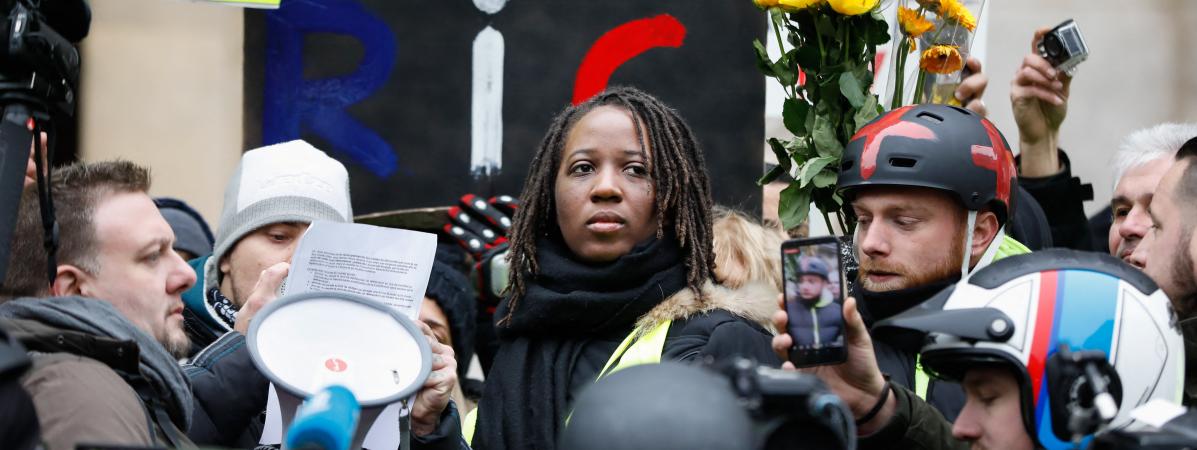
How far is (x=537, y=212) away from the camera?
4.97 m

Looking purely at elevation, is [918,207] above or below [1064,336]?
above

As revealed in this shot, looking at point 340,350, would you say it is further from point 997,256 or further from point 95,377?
point 997,256

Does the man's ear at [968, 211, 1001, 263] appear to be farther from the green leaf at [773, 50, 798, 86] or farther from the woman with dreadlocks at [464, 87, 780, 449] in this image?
the green leaf at [773, 50, 798, 86]

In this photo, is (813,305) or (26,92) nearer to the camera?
(26,92)

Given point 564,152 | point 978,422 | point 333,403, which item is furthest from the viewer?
point 564,152

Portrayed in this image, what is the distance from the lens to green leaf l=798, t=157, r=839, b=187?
16.0ft

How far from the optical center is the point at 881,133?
4621 mm

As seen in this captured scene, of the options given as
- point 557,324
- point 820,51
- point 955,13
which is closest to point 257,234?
point 557,324

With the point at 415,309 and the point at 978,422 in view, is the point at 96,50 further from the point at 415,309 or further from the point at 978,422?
the point at 978,422

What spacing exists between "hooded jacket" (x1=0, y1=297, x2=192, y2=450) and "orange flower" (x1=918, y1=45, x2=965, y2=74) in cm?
258

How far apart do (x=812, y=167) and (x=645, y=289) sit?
70 centimetres

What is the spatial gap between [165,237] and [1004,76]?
16.3 feet

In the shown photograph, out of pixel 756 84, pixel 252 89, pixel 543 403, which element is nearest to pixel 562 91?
pixel 756 84

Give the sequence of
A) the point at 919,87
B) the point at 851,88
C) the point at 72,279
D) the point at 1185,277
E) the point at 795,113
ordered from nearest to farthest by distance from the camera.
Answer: the point at 72,279 → the point at 1185,277 → the point at 851,88 → the point at 795,113 → the point at 919,87
